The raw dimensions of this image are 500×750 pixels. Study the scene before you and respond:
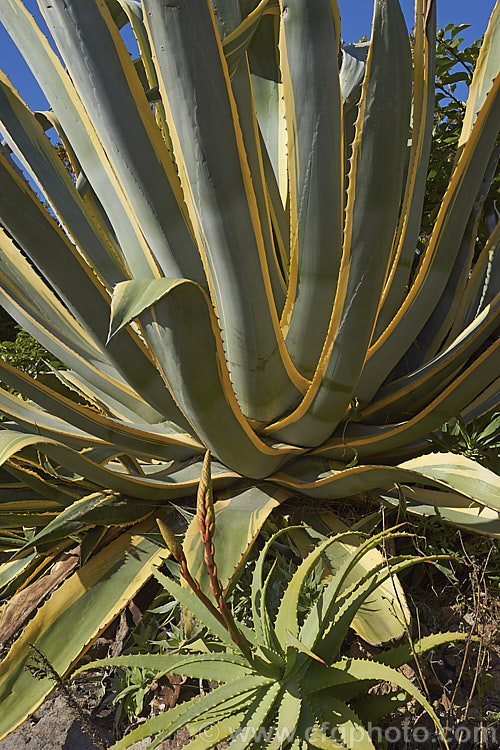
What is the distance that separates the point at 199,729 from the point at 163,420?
2.62ft

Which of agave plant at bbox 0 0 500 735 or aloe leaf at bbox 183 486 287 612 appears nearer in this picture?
agave plant at bbox 0 0 500 735

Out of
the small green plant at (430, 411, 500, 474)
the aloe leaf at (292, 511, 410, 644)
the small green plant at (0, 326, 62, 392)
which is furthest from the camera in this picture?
the small green plant at (0, 326, 62, 392)

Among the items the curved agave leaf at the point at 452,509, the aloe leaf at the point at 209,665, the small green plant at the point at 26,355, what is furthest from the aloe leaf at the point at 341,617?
the small green plant at the point at 26,355

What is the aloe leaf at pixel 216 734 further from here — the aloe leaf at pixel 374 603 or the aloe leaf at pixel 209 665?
the aloe leaf at pixel 374 603

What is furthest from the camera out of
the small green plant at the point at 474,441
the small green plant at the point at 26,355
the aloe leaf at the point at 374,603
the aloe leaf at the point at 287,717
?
the small green plant at the point at 26,355

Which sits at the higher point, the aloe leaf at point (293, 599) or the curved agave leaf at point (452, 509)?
the aloe leaf at point (293, 599)

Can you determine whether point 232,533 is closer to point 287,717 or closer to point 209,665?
point 209,665

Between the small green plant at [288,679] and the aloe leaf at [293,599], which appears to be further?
the aloe leaf at [293,599]

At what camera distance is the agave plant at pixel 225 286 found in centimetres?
98

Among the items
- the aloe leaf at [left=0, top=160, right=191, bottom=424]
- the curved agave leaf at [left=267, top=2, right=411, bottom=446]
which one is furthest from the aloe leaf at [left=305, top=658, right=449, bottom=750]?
the aloe leaf at [left=0, top=160, right=191, bottom=424]

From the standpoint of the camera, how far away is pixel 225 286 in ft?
3.62

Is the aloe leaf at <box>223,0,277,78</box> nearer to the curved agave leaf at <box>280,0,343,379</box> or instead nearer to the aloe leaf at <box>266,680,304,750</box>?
the curved agave leaf at <box>280,0,343,379</box>

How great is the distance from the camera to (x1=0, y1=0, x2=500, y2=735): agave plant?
3.21 feet

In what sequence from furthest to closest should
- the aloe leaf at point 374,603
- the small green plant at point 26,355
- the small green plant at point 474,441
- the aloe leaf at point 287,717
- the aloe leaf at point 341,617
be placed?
the small green plant at point 26,355
the small green plant at point 474,441
the aloe leaf at point 374,603
the aloe leaf at point 341,617
the aloe leaf at point 287,717
